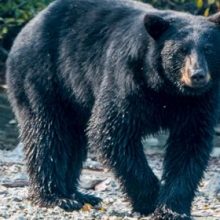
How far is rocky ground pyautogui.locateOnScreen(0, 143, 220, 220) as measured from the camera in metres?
8.35

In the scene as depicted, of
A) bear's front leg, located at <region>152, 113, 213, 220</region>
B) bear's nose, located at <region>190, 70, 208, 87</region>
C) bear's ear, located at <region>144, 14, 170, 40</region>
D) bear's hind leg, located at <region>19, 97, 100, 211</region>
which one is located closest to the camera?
bear's nose, located at <region>190, 70, 208, 87</region>

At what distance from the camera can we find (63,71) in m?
9.02

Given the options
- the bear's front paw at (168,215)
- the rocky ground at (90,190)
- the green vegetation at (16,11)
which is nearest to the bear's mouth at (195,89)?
the bear's front paw at (168,215)

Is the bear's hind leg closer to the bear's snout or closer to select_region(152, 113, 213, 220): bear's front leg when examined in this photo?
select_region(152, 113, 213, 220): bear's front leg

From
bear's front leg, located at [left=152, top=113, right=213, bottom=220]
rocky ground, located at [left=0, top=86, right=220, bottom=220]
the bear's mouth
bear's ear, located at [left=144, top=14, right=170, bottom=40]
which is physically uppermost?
bear's ear, located at [left=144, top=14, right=170, bottom=40]

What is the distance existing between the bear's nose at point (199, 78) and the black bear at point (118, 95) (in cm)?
1

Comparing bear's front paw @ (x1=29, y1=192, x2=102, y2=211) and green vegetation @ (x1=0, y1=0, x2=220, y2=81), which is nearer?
bear's front paw @ (x1=29, y1=192, x2=102, y2=211)

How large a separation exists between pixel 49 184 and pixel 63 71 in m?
0.97

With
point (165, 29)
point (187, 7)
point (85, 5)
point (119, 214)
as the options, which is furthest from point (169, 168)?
point (187, 7)

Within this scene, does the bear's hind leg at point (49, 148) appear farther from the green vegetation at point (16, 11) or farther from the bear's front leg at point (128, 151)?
the green vegetation at point (16, 11)

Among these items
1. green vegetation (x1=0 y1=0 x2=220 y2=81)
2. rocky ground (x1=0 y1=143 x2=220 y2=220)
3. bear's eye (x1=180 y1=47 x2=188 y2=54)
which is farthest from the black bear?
green vegetation (x1=0 y1=0 x2=220 y2=81)

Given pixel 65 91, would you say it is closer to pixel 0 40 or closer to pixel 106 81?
pixel 106 81

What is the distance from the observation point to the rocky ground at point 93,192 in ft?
27.4

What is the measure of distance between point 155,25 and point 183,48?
0.28m
